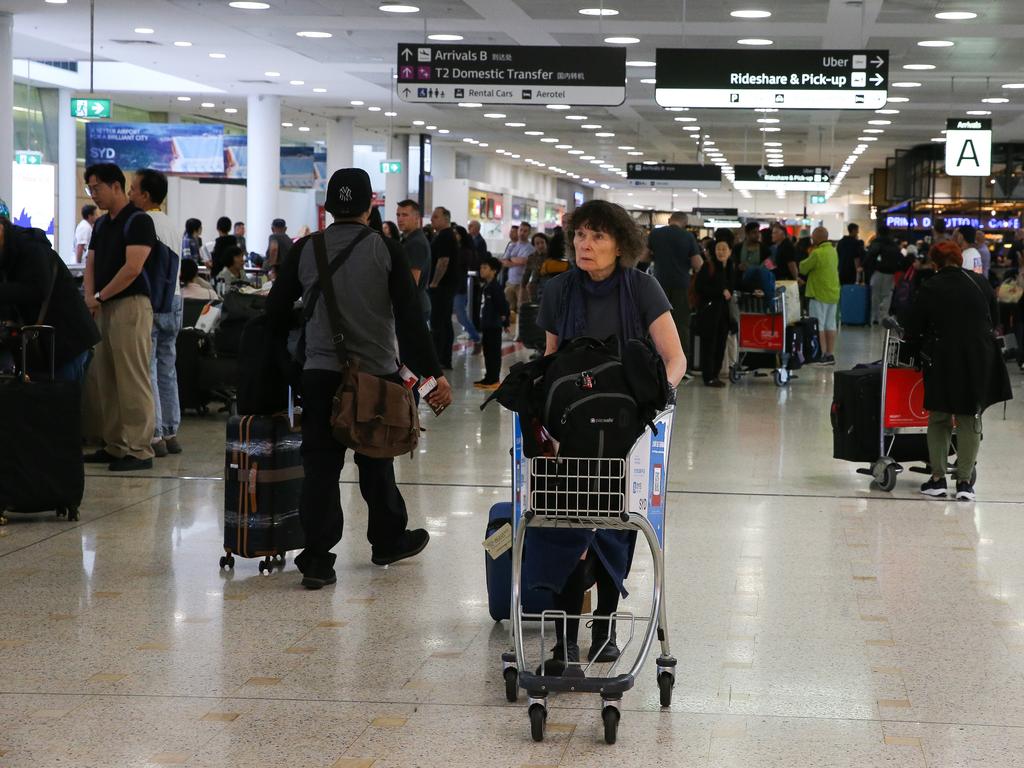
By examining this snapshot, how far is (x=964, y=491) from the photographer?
7.78 m

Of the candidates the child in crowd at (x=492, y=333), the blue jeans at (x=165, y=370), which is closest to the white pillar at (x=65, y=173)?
the child in crowd at (x=492, y=333)

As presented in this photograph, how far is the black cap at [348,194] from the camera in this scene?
541 centimetres

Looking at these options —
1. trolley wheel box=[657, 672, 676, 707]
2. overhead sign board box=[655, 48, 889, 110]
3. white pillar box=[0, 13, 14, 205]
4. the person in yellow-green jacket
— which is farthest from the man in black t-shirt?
the person in yellow-green jacket

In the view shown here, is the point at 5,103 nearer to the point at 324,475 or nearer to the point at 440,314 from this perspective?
the point at 440,314

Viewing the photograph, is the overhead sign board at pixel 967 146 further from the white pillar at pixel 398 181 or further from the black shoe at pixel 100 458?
the black shoe at pixel 100 458

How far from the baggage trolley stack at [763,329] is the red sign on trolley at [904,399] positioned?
19.7 ft

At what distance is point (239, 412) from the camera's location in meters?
5.83

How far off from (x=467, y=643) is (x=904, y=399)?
14.0 ft

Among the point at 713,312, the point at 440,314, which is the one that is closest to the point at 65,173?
the point at 440,314

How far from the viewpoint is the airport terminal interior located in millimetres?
3832

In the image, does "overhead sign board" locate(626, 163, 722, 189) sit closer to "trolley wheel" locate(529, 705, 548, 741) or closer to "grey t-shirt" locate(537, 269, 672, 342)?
"grey t-shirt" locate(537, 269, 672, 342)

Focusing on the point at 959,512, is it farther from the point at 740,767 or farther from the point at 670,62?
the point at 670,62

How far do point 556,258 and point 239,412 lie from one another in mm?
7354

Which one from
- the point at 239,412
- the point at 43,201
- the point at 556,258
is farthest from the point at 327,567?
the point at 43,201
